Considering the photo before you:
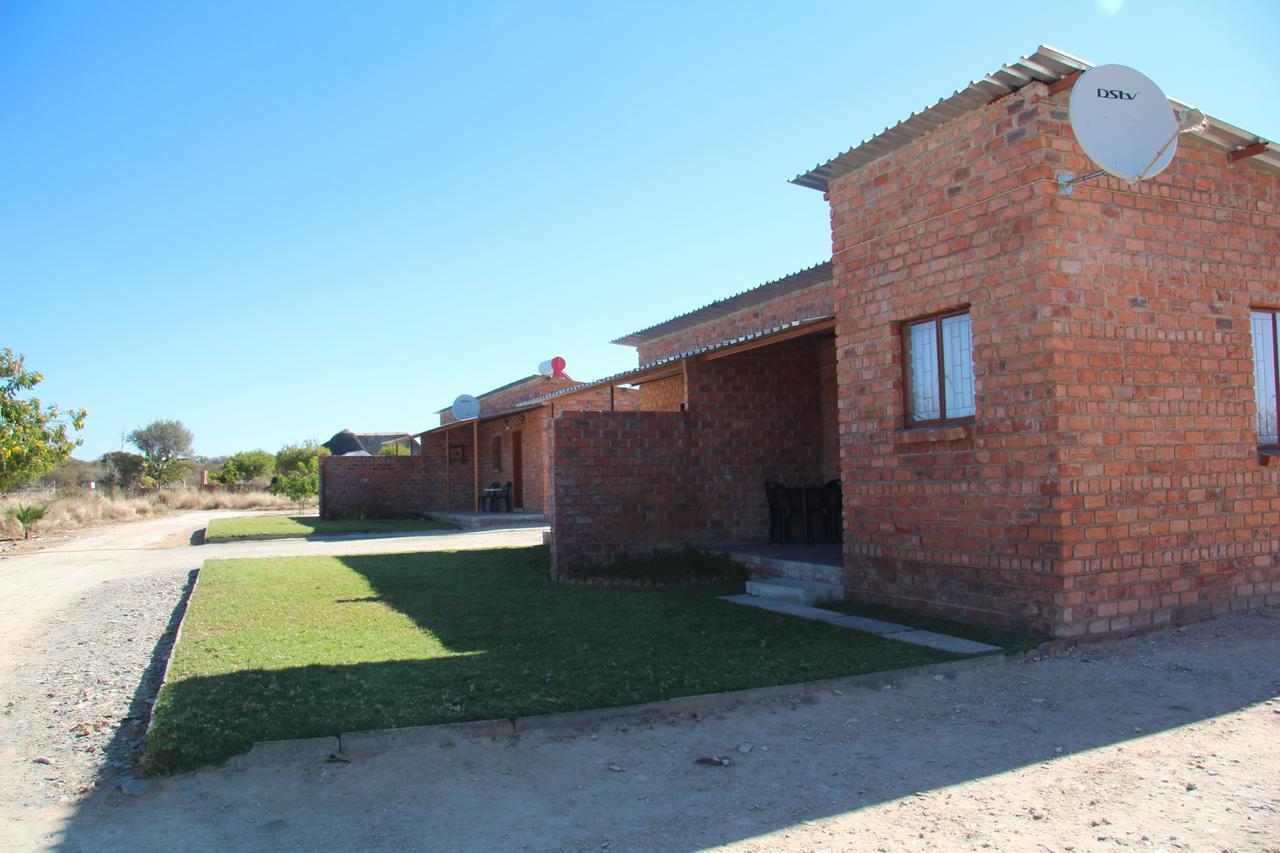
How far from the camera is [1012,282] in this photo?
6.23 metres

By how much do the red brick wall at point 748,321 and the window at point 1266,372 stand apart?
5.22m

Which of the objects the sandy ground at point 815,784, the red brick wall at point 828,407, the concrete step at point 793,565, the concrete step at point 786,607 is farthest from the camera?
the red brick wall at point 828,407

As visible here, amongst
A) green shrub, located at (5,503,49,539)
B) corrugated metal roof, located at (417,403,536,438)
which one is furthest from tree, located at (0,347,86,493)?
corrugated metal roof, located at (417,403,536,438)

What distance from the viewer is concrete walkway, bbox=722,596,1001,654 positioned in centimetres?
584

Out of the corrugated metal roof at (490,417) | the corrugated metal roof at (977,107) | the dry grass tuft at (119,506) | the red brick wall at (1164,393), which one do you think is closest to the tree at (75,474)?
the dry grass tuft at (119,506)

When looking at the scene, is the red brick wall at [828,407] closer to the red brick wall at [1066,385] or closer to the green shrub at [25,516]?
the red brick wall at [1066,385]

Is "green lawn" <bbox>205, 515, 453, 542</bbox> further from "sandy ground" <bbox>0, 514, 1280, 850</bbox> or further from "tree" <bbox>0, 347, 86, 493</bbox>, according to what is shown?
"sandy ground" <bbox>0, 514, 1280, 850</bbox>

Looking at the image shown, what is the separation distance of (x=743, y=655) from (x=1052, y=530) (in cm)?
227

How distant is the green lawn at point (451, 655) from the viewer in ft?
15.0

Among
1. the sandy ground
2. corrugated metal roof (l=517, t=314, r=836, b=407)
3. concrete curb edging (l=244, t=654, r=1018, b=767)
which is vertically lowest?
the sandy ground

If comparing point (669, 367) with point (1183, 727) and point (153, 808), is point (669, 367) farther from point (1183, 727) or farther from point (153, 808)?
point (153, 808)

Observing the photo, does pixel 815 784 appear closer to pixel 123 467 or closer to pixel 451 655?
pixel 451 655

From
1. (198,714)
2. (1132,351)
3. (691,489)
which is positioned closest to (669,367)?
(691,489)

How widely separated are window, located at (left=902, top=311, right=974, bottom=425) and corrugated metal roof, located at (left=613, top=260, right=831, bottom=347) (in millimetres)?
5071
